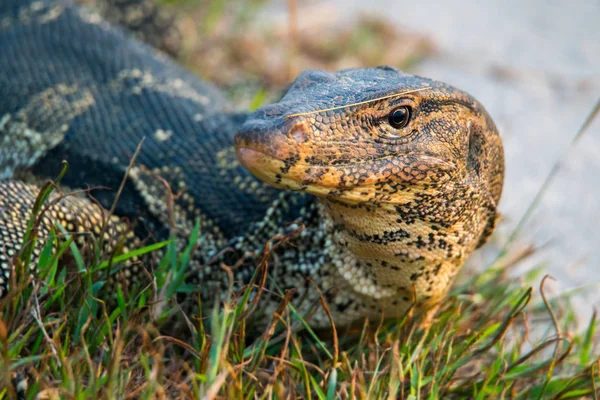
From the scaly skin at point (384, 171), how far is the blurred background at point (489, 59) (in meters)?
1.28

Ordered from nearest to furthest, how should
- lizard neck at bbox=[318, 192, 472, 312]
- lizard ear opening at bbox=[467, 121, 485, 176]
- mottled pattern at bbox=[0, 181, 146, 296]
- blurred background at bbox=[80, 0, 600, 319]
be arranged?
lizard neck at bbox=[318, 192, 472, 312] → lizard ear opening at bbox=[467, 121, 485, 176] → mottled pattern at bbox=[0, 181, 146, 296] → blurred background at bbox=[80, 0, 600, 319]

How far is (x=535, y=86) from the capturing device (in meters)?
6.52

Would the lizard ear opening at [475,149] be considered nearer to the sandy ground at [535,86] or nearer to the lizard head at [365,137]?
the lizard head at [365,137]

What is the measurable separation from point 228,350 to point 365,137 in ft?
2.79

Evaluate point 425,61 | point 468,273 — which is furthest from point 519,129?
point 468,273

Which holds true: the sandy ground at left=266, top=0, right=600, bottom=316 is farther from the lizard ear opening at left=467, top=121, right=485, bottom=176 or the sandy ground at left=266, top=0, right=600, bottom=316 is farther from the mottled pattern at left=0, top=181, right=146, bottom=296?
the mottled pattern at left=0, top=181, right=146, bottom=296

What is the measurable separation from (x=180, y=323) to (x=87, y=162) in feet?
3.45

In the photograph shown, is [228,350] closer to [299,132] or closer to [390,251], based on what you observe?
[390,251]

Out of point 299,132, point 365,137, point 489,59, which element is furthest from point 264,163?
point 489,59

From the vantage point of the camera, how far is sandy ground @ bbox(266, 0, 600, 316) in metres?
4.77

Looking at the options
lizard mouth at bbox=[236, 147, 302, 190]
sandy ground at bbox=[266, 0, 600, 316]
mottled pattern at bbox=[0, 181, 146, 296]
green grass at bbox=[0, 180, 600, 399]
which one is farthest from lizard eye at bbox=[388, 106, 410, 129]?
sandy ground at bbox=[266, 0, 600, 316]

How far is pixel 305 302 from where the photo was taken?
312 centimetres

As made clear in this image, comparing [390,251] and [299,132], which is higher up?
[299,132]

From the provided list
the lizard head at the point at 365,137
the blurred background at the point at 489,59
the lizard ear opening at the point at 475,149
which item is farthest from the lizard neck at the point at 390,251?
the blurred background at the point at 489,59
